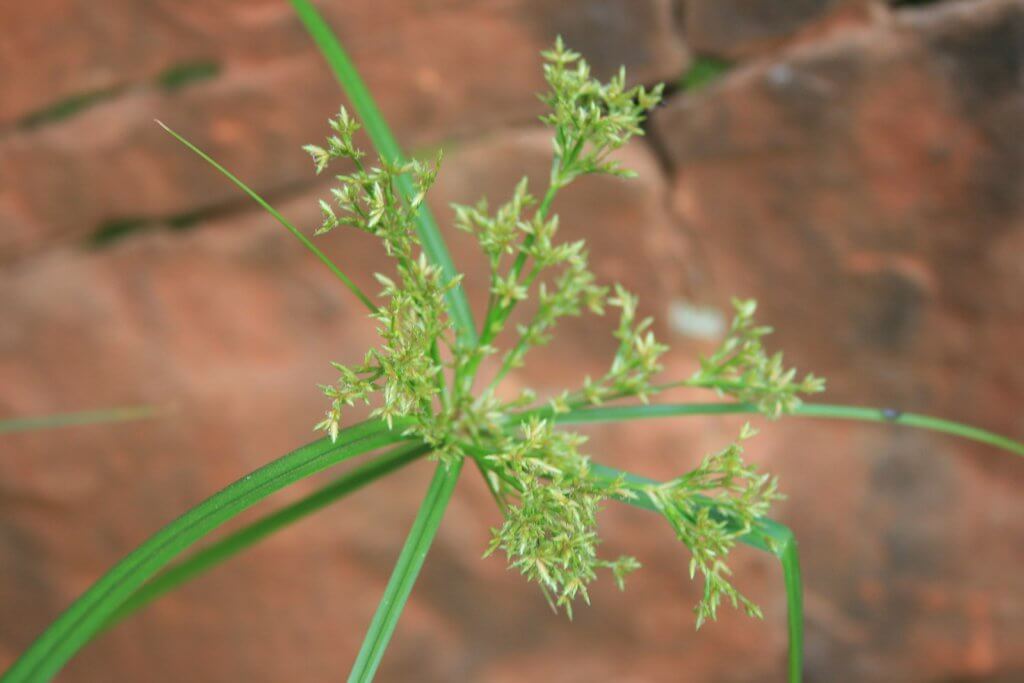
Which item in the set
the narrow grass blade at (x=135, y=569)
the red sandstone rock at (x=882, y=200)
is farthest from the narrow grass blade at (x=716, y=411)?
the red sandstone rock at (x=882, y=200)

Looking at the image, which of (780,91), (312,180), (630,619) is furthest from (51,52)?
(630,619)

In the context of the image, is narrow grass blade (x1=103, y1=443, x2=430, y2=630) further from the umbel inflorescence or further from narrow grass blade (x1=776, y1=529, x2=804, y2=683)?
narrow grass blade (x1=776, y1=529, x2=804, y2=683)

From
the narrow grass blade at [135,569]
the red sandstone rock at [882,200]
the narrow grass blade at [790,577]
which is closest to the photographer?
the narrow grass blade at [135,569]

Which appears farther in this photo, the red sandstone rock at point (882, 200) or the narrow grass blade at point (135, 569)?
the red sandstone rock at point (882, 200)

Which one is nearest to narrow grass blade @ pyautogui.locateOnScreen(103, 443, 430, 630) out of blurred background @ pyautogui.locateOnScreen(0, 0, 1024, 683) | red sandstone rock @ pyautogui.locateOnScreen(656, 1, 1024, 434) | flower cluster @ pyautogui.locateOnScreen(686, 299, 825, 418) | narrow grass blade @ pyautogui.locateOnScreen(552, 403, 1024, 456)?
narrow grass blade @ pyautogui.locateOnScreen(552, 403, 1024, 456)

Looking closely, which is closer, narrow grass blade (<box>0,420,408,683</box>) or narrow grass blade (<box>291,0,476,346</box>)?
narrow grass blade (<box>0,420,408,683</box>)

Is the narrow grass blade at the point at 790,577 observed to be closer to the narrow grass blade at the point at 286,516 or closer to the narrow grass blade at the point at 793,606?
the narrow grass blade at the point at 793,606
